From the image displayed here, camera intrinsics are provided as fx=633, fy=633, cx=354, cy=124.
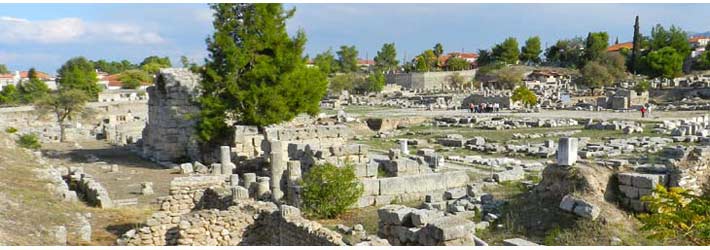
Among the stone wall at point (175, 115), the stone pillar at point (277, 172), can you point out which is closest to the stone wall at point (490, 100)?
the stone wall at point (175, 115)

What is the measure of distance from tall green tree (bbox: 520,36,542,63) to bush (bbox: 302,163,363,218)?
94.0 metres

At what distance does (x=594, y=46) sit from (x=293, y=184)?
280 feet

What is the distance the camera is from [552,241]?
990cm

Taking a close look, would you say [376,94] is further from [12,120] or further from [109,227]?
[109,227]

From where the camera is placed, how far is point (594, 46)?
296ft

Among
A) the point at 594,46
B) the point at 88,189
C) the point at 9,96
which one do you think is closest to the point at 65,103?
the point at 88,189

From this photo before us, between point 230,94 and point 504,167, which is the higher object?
point 230,94

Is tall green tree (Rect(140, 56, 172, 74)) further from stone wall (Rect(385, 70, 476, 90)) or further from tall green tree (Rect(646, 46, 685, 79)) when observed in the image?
tall green tree (Rect(646, 46, 685, 79))

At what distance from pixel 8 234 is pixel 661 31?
92.6m

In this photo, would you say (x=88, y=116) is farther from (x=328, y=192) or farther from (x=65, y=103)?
(x=328, y=192)

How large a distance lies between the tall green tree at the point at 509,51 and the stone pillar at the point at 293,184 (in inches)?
3525

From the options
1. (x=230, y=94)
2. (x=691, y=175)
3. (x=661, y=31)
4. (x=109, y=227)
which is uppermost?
(x=661, y=31)

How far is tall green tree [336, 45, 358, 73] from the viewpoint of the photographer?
11312cm

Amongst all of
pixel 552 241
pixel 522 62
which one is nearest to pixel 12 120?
pixel 552 241
